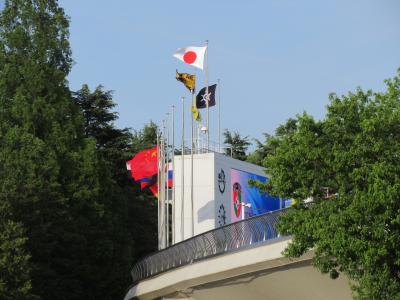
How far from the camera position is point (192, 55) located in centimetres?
5772

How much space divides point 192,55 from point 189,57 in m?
0.24

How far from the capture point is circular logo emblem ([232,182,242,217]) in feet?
194

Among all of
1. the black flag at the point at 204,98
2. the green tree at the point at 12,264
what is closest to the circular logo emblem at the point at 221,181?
the black flag at the point at 204,98

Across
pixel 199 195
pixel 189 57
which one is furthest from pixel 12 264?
pixel 189 57

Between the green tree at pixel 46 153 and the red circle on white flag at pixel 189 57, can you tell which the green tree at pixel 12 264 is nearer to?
the green tree at pixel 46 153

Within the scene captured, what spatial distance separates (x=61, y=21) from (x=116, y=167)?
1773 centimetres

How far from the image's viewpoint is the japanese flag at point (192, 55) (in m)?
57.4

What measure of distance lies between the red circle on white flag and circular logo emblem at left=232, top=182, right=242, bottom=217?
7534 mm

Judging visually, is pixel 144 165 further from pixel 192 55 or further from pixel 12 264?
pixel 12 264

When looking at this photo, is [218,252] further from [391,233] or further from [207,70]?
[207,70]

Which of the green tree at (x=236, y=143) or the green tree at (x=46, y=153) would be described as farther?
the green tree at (x=236, y=143)

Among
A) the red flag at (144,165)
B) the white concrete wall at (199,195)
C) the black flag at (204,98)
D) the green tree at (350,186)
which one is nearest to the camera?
the green tree at (350,186)

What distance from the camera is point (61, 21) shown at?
59.0 m

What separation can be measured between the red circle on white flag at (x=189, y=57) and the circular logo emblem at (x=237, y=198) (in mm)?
7534
